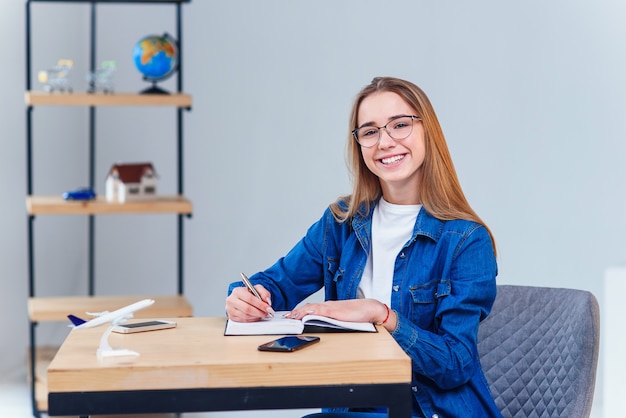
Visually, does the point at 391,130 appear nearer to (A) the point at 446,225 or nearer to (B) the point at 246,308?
(A) the point at 446,225

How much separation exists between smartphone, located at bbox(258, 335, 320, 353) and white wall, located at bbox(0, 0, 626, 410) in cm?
272

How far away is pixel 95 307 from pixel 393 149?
1983mm

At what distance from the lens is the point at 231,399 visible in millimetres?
1316

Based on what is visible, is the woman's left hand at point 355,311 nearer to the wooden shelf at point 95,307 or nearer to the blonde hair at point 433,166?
the blonde hair at point 433,166

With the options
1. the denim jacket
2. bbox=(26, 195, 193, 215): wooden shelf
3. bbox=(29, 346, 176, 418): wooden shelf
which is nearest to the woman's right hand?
the denim jacket

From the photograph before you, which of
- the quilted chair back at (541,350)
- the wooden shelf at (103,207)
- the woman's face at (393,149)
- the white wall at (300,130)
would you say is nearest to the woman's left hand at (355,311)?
the woman's face at (393,149)

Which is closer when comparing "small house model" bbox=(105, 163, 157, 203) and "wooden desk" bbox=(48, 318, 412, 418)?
"wooden desk" bbox=(48, 318, 412, 418)

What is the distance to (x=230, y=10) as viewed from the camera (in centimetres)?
436

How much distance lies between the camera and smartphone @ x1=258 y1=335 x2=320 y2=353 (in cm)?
139

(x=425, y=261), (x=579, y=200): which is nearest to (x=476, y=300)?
(x=425, y=261)

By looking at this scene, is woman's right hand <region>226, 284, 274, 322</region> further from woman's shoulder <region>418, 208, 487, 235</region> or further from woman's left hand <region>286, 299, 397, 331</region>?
woman's shoulder <region>418, 208, 487, 235</region>

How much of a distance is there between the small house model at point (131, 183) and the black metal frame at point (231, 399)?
7.70 ft

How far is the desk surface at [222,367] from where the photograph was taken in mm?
1301

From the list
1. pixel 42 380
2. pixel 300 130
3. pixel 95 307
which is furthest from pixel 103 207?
pixel 300 130
